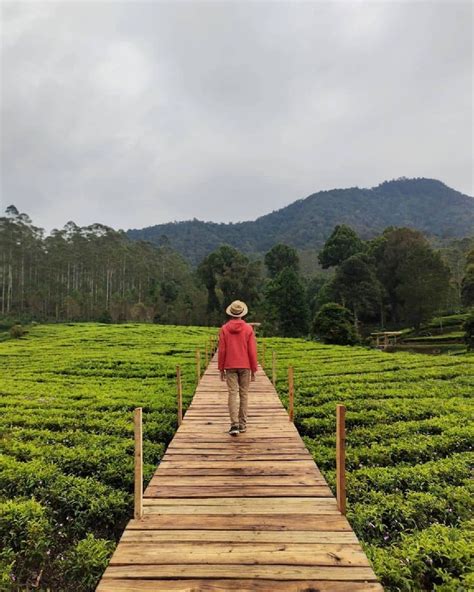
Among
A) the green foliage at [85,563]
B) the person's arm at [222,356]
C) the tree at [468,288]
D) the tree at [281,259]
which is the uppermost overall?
the tree at [281,259]

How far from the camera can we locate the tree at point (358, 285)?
48969 mm

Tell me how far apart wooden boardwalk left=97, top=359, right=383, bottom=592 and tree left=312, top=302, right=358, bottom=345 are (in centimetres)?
2548

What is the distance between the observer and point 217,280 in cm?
6066

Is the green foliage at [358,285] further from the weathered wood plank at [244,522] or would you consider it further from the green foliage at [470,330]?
the weathered wood plank at [244,522]

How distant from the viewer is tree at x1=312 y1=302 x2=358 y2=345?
1196 inches

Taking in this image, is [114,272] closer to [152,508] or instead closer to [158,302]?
[158,302]

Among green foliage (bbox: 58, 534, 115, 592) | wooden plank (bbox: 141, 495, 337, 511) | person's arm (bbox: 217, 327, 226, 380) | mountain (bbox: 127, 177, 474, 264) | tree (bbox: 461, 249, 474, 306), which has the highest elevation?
mountain (bbox: 127, 177, 474, 264)

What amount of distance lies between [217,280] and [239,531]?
57.4 m

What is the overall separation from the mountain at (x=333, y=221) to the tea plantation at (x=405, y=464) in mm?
102279

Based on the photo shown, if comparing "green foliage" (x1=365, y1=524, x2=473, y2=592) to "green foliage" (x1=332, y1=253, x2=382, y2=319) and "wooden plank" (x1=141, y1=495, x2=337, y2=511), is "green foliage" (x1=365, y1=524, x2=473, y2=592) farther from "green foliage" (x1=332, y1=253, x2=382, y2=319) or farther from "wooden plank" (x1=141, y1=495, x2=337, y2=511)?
"green foliage" (x1=332, y1=253, x2=382, y2=319)

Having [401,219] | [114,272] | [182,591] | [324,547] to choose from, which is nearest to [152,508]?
[182,591]

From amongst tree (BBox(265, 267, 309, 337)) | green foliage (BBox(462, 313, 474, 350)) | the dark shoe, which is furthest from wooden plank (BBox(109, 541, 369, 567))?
tree (BBox(265, 267, 309, 337))

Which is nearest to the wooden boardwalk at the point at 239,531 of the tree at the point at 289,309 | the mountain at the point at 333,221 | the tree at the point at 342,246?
the tree at the point at 289,309

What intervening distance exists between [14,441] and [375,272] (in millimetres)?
50240
